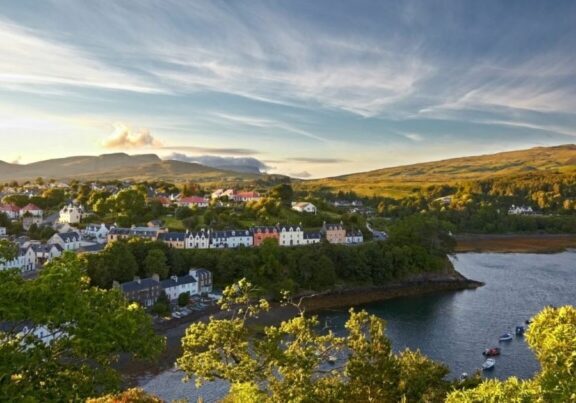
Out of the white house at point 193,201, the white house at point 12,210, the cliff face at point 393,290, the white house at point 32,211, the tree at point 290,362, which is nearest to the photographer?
the tree at point 290,362

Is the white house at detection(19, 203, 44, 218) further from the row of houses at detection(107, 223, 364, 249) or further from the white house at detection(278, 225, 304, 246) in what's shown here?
the white house at detection(278, 225, 304, 246)

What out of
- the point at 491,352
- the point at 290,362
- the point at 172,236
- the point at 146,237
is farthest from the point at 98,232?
the point at 290,362

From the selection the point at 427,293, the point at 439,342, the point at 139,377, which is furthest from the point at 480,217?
the point at 139,377

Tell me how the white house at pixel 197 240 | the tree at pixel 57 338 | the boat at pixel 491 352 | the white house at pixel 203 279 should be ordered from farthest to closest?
the white house at pixel 197 240
the white house at pixel 203 279
the boat at pixel 491 352
the tree at pixel 57 338

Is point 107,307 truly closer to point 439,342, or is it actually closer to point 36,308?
point 36,308

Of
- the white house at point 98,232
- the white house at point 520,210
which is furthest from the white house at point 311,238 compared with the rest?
the white house at point 520,210

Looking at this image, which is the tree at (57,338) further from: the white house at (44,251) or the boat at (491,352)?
the white house at (44,251)
